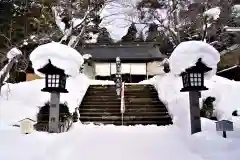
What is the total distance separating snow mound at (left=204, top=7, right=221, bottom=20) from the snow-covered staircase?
15.4ft

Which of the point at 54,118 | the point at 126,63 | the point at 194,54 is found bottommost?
the point at 54,118

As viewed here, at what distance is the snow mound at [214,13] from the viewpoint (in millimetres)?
14414

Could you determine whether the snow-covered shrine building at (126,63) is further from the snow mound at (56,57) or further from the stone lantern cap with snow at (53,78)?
the snow mound at (56,57)

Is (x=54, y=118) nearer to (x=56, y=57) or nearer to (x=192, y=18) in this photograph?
(x=56, y=57)

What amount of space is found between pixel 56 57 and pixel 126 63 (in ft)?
60.8

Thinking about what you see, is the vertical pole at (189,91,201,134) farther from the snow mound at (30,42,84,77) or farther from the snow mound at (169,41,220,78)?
the snow mound at (30,42,84,77)

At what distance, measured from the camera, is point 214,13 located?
1445cm

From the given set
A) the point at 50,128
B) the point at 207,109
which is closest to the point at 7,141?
the point at 50,128

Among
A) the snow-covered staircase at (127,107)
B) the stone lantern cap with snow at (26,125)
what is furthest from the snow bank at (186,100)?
the stone lantern cap with snow at (26,125)

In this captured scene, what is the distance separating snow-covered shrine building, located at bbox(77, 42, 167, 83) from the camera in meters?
25.3

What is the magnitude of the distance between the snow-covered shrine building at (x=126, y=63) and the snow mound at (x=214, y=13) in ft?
33.4

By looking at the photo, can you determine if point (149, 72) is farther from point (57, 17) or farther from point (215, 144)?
point (215, 144)

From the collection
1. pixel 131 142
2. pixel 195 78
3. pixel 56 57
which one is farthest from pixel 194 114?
pixel 56 57

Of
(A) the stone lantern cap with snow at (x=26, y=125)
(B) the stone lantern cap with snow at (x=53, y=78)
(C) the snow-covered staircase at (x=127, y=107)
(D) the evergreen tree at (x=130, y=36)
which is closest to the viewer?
(A) the stone lantern cap with snow at (x=26, y=125)
